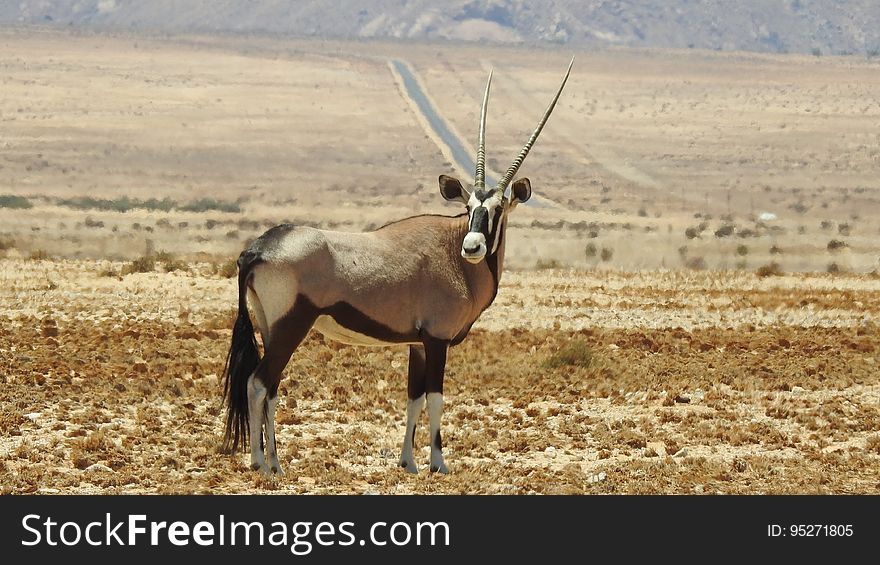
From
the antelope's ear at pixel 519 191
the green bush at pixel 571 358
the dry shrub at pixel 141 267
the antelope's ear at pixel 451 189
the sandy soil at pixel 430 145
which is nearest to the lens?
the antelope's ear at pixel 451 189

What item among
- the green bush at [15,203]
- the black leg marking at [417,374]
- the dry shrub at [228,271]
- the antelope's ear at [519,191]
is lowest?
the black leg marking at [417,374]

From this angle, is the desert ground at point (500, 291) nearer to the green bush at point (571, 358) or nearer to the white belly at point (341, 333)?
the green bush at point (571, 358)

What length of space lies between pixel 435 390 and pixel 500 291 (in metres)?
17.9

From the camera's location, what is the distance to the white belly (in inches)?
486

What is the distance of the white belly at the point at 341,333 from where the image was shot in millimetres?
12336

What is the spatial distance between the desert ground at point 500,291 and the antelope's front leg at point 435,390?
266 mm

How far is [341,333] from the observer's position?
12461 mm

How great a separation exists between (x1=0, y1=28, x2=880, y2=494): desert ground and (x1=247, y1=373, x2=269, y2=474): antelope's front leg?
224mm

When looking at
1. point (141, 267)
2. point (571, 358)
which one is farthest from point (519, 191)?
point (141, 267)

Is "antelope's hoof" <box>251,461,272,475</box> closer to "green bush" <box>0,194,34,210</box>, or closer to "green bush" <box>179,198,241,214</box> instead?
"green bush" <box>0,194,34,210</box>

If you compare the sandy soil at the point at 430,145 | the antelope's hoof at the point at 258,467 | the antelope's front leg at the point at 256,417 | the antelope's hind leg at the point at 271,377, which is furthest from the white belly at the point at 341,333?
the sandy soil at the point at 430,145

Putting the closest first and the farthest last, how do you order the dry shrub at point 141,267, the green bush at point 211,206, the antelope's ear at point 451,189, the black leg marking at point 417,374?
1. the black leg marking at point 417,374
2. the antelope's ear at point 451,189
3. the dry shrub at point 141,267
4. the green bush at point 211,206
